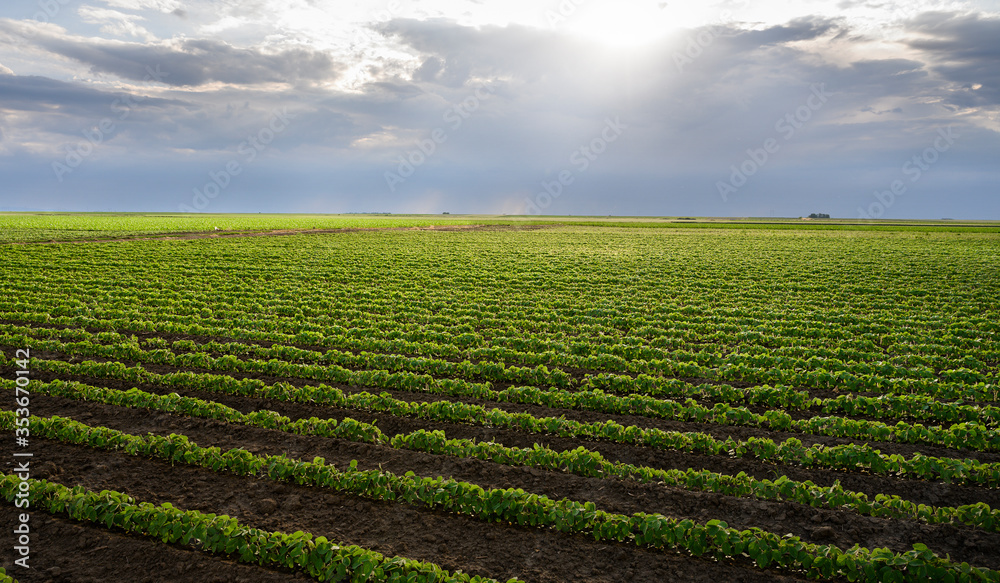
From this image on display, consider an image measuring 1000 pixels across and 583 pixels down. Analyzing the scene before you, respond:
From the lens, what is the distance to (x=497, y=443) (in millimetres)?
8727

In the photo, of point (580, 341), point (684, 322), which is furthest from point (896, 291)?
point (580, 341)

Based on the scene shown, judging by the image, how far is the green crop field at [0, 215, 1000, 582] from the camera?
6.16 meters

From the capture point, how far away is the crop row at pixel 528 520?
225 inches

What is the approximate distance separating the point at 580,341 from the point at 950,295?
20.0m

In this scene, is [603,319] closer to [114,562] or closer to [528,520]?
[528,520]

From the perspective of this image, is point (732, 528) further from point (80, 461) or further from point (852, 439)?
point (80, 461)

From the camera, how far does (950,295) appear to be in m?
24.2

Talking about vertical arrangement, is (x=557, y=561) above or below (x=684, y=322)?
below

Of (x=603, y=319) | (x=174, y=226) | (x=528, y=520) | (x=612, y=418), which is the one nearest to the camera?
(x=528, y=520)

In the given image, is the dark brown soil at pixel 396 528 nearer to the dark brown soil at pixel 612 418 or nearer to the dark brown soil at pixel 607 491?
the dark brown soil at pixel 607 491

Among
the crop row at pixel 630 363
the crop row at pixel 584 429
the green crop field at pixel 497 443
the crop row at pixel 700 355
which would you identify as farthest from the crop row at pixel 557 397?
the crop row at pixel 700 355

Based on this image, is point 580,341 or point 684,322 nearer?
point 580,341

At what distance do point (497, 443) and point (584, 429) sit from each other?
1.61 metres

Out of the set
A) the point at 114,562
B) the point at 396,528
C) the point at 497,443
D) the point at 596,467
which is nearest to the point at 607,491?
the point at 596,467
